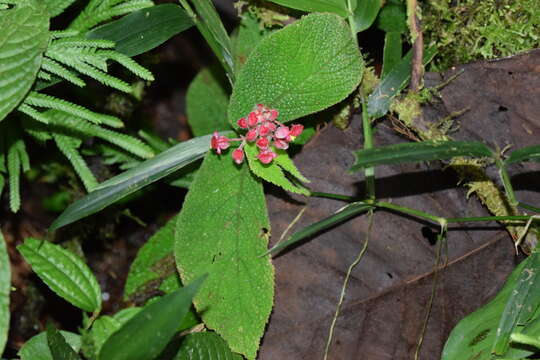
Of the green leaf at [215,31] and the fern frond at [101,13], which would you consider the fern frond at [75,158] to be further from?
the green leaf at [215,31]

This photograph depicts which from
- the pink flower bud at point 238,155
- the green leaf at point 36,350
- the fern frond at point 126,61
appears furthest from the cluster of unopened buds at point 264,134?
the green leaf at point 36,350

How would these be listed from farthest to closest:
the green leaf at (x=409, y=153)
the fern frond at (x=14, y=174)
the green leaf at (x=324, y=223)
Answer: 1. the fern frond at (x=14, y=174)
2. the green leaf at (x=324, y=223)
3. the green leaf at (x=409, y=153)

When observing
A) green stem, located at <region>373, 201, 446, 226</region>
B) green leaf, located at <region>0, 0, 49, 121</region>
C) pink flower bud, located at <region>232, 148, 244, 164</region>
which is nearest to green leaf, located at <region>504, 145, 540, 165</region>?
green stem, located at <region>373, 201, 446, 226</region>

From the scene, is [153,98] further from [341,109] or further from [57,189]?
[341,109]

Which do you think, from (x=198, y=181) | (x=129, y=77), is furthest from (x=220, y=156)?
(x=129, y=77)

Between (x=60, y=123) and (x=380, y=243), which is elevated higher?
(x=60, y=123)

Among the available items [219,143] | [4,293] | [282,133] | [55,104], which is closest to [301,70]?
[282,133]
